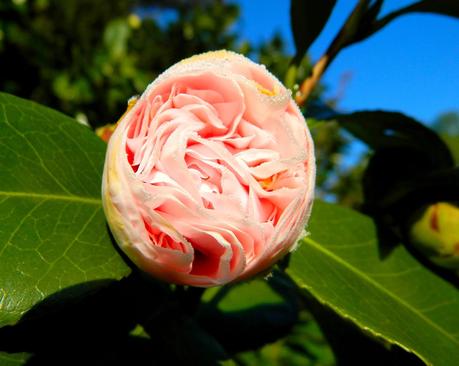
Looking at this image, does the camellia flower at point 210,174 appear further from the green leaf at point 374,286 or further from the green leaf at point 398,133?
the green leaf at point 398,133

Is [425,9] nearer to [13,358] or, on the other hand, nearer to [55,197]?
[55,197]

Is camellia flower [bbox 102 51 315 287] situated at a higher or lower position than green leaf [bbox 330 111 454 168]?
higher

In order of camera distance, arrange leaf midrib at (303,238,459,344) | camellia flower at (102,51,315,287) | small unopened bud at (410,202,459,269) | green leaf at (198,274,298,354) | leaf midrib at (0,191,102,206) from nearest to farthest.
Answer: camellia flower at (102,51,315,287), leaf midrib at (0,191,102,206), leaf midrib at (303,238,459,344), small unopened bud at (410,202,459,269), green leaf at (198,274,298,354)

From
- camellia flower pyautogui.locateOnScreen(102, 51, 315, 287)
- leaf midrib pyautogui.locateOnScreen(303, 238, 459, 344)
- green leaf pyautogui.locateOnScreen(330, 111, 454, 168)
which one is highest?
camellia flower pyautogui.locateOnScreen(102, 51, 315, 287)

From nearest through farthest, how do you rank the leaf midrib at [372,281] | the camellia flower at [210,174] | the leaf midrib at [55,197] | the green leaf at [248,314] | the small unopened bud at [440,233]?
1. the camellia flower at [210,174]
2. the leaf midrib at [55,197]
3. the leaf midrib at [372,281]
4. the small unopened bud at [440,233]
5. the green leaf at [248,314]

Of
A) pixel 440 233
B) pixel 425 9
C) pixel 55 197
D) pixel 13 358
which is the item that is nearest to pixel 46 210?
pixel 55 197

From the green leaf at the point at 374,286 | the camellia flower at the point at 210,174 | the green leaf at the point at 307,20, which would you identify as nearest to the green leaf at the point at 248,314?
the green leaf at the point at 374,286

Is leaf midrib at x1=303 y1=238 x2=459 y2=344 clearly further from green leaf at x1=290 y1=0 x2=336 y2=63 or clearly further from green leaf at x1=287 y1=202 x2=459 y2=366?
green leaf at x1=290 y1=0 x2=336 y2=63

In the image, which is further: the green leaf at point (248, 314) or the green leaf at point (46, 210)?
the green leaf at point (248, 314)

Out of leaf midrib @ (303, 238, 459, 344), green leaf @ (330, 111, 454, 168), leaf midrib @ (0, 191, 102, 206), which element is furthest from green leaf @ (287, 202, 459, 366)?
leaf midrib @ (0, 191, 102, 206)
